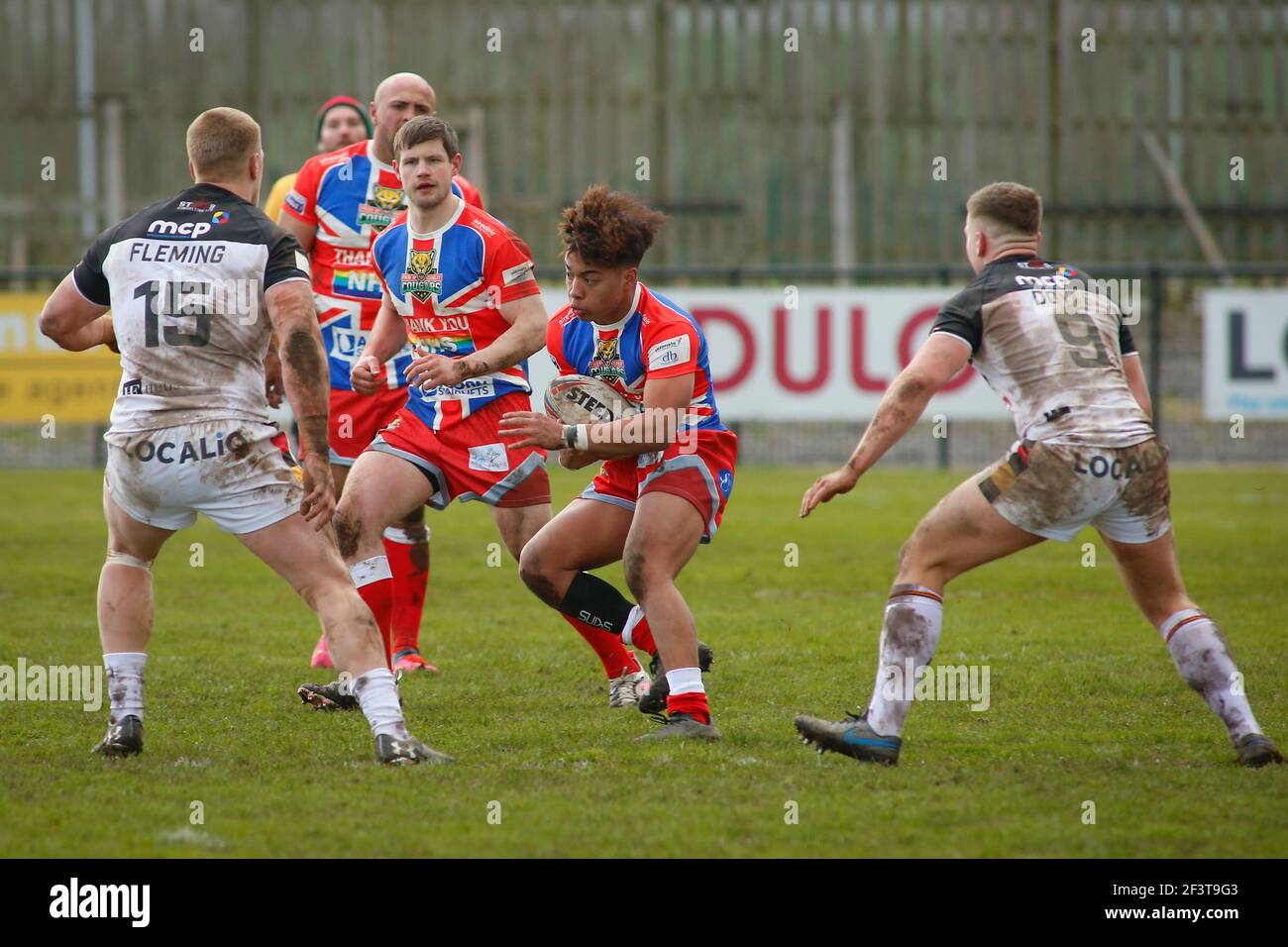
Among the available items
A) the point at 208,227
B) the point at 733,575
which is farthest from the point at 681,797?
the point at 733,575

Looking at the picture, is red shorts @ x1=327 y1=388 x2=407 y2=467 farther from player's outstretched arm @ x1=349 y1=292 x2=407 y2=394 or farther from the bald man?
player's outstretched arm @ x1=349 y1=292 x2=407 y2=394

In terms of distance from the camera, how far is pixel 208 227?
205 inches

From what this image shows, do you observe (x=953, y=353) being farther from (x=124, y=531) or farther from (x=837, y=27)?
(x=837, y=27)

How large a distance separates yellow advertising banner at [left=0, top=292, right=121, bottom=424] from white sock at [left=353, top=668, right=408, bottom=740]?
1225 cm

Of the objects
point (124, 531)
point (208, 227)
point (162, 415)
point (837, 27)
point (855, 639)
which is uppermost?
point (837, 27)

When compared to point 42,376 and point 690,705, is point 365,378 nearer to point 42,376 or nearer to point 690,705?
point 690,705

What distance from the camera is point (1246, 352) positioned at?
53.7ft

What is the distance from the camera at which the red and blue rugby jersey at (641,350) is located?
5.68m

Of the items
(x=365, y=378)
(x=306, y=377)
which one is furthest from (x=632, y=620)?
(x=306, y=377)

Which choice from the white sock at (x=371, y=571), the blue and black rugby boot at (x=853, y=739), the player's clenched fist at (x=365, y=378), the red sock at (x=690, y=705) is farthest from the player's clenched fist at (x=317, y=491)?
the blue and black rugby boot at (x=853, y=739)

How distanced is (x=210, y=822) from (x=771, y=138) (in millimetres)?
22061

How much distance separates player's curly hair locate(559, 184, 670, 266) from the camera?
223 inches

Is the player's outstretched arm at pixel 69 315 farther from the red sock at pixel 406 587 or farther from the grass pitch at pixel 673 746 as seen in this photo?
the red sock at pixel 406 587
